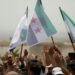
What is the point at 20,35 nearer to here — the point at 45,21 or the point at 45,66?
the point at 45,21

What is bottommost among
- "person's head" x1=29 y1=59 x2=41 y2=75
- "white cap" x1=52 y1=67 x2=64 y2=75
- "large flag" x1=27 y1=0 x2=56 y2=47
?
"white cap" x1=52 y1=67 x2=64 y2=75

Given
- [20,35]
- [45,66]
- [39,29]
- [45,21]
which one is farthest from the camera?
[20,35]

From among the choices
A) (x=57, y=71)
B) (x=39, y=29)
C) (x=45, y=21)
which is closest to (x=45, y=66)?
(x=57, y=71)

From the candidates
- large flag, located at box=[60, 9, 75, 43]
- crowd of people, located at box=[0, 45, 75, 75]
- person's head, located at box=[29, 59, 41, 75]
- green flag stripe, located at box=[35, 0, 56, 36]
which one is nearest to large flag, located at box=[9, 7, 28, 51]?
crowd of people, located at box=[0, 45, 75, 75]

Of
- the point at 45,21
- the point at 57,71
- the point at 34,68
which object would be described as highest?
the point at 45,21

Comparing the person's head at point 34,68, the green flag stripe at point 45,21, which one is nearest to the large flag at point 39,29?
the green flag stripe at point 45,21

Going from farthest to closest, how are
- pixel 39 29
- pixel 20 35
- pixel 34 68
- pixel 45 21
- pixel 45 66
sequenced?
1. pixel 20 35
2. pixel 45 21
3. pixel 39 29
4. pixel 45 66
5. pixel 34 68

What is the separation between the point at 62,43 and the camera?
37.2m

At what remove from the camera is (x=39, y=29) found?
884 centimetres

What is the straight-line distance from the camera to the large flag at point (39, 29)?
8648 mm

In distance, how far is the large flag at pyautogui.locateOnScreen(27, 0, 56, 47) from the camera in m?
8.65

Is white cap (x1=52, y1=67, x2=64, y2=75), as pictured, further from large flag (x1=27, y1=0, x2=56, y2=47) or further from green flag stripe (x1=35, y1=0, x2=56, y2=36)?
green flag stripe (x1=35, y1=0, x2=56, y2=36)

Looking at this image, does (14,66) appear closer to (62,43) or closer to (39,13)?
(39,13)

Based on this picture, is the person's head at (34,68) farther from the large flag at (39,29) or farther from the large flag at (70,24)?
the large flag at (70,24)
